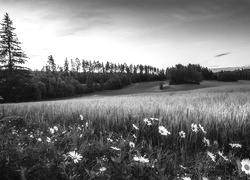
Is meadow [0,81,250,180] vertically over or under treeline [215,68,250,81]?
under

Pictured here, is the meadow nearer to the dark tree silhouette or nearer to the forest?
the forest

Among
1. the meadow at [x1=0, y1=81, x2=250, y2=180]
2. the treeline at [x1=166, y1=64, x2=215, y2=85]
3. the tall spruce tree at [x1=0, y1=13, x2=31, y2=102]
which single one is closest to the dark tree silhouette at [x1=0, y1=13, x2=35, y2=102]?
the tall spruce tree at [x1=0, y1=13, x2=31, y2=102]

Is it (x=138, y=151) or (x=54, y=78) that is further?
(x=54, y=78)

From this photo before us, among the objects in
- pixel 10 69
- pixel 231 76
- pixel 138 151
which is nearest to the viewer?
pixel 138 151

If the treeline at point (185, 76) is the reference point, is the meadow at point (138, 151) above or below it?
below

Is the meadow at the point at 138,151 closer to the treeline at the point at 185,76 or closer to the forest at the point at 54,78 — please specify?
the forest at the point at 54,78

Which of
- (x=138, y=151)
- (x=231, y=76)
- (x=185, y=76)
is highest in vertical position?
(x=185, y=76)

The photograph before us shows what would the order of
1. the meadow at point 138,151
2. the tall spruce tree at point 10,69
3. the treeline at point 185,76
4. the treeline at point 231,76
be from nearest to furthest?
the meadow at point 138,151 → the tall spruce tree at point 10,69 → the treeline at point 185,76 → the treeline at point 231,76

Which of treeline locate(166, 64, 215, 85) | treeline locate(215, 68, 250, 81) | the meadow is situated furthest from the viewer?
treeline locate(215, 68, 250, 81)

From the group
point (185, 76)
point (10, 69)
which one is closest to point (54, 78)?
point (10, 69)

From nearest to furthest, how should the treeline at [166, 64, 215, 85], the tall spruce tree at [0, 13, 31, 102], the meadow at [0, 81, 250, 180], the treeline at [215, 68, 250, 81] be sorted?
the meadow at [0, 81, 250, 180] < the tall spruce tree at [0, 13, 31, 102] < the treeline at [166, 64, 215, 85] < the treeline at [215, 68, 250, 81]

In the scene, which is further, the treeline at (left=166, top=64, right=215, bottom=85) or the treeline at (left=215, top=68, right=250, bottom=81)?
the treeline at (left=215, top=68, right=250, bottom=81)

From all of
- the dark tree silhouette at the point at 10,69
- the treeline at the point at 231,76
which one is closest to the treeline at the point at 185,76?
the treeline at the point at 231,76

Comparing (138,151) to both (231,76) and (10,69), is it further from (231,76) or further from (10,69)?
(231,76)
